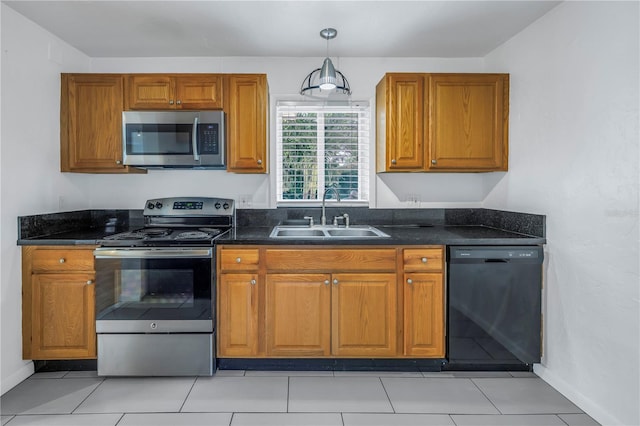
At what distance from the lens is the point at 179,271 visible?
100 inches

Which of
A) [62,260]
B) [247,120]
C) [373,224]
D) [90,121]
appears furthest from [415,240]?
[90,121]

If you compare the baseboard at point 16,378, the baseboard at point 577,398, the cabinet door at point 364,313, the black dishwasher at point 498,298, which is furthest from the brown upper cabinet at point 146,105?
the baseboard at point 577,398

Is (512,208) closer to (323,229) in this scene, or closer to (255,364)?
(323,229)

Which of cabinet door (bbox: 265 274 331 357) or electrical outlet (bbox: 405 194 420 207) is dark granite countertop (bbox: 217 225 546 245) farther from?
electrical outlet (bbox: 405 194 420 207)

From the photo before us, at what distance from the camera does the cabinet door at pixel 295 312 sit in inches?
102

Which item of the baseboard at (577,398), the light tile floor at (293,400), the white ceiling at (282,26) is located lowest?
the light tile floor at (293,400)

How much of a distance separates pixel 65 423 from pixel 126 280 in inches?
32.7

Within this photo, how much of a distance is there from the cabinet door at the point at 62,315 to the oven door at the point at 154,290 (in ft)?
0.35

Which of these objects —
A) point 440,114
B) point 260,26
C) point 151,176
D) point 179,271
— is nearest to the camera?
point 179,271

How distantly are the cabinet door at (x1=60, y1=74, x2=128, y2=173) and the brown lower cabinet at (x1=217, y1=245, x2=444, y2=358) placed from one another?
1268 mm

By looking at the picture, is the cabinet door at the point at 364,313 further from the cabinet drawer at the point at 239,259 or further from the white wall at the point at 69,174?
the white wall at the point at 69,174

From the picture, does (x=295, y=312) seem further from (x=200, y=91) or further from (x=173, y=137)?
(x=200, y=91)

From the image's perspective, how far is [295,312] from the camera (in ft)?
8.53

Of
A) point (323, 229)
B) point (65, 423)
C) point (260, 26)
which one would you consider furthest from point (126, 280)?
point (260, 26)
